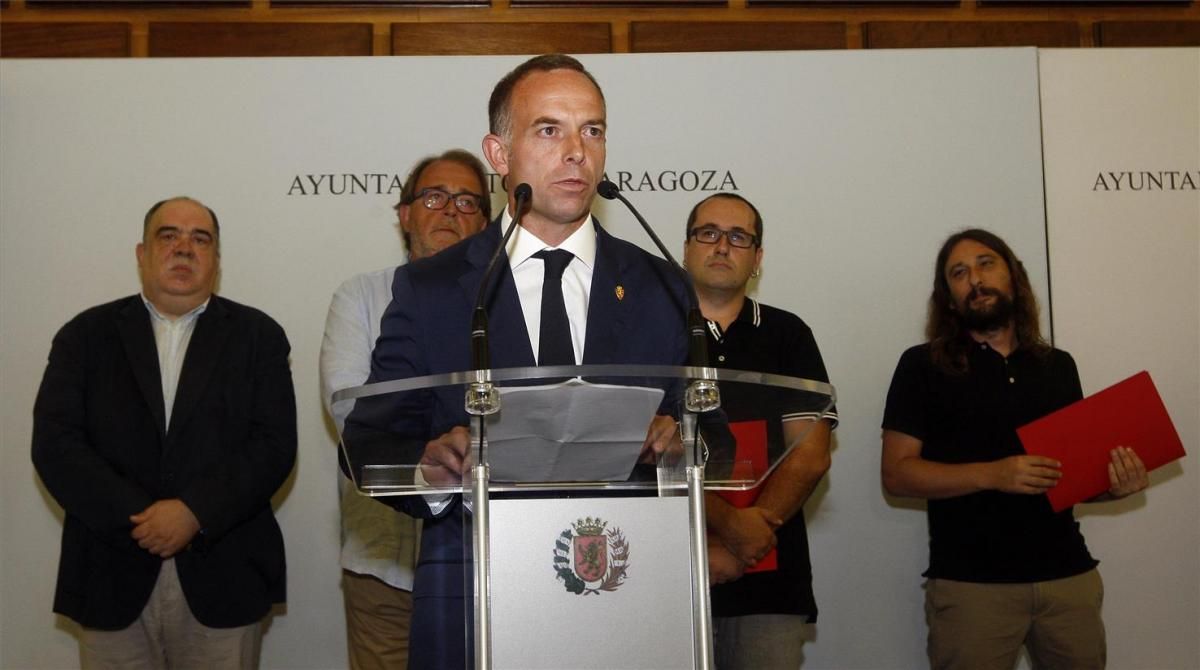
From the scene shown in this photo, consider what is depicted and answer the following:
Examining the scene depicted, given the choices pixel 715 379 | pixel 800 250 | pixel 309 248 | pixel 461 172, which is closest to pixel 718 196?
pixel 800 250

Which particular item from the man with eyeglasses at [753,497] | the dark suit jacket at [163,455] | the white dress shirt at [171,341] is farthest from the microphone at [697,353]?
the white dress shirt at [171,341]

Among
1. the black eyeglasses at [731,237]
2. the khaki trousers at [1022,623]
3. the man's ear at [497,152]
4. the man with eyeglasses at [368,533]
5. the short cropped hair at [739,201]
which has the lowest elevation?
the khaki trousers at [1022,623]

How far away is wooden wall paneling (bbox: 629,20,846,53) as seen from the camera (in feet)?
14.7

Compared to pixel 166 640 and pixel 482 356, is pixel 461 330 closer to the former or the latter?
pixel 482 356

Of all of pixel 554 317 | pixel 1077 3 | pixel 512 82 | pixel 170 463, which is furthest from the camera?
pixel 1077 3

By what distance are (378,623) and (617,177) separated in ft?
5.48

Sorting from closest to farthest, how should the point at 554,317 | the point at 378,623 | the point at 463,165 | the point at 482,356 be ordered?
1. the point at 482,356
2. the point at 554,317
3. the point at 378,623
4. the point at 463,165

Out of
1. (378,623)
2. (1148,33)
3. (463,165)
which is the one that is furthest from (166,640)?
(1148,33)

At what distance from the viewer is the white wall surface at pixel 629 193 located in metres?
3.90

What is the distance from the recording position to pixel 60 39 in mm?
4430

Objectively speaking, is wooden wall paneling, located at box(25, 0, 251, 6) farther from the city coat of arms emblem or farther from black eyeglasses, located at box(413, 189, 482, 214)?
the city coat of arms emblem

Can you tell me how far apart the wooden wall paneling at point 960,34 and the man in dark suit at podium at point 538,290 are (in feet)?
8.61

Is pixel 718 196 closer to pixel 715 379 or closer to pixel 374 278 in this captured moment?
pixel 374 278

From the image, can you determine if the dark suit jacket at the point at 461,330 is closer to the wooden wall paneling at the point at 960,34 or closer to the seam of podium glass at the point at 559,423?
the seam of podium glass at the point at 559,423
